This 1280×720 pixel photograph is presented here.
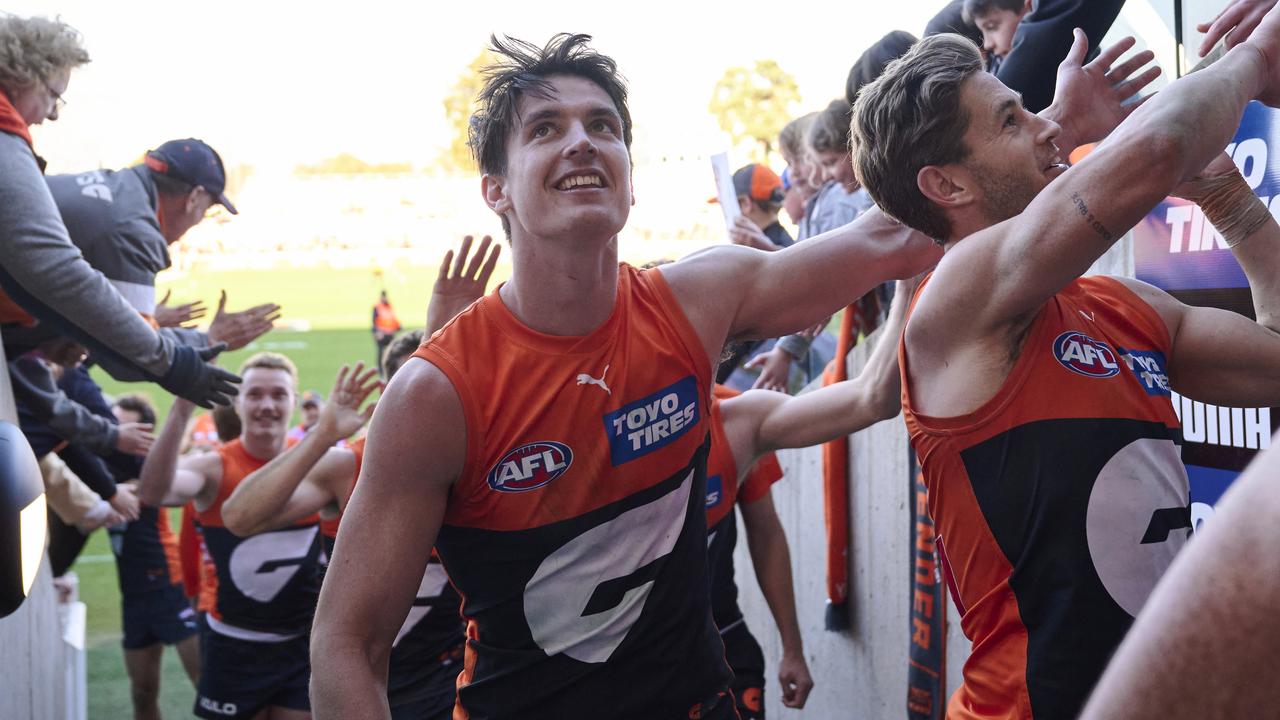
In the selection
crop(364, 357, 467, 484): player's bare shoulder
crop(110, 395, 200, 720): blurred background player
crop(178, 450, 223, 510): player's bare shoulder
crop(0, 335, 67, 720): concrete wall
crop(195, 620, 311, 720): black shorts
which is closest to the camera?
crop(364, 357, 467, 484): player's bare shoulder

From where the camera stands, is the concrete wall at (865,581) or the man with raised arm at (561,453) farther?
the concrete wall at (865,581)

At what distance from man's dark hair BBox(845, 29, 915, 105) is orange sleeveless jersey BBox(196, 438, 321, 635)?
348 cm

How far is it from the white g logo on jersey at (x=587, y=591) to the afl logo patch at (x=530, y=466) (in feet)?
0.54

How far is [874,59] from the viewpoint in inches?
156

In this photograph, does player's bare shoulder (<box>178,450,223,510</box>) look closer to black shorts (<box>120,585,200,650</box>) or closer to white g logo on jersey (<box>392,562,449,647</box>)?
black shorts (<box>120,585,200,650</box>)

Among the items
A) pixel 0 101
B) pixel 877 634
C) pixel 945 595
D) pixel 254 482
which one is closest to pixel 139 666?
pixel 254 482

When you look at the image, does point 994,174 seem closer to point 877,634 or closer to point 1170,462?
point 1170,462

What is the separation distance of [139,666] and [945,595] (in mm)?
5581

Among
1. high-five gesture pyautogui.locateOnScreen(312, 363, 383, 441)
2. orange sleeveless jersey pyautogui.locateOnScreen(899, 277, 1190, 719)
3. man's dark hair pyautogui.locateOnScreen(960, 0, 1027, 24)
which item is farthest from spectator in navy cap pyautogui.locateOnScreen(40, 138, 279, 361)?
orange sleeveless jersey pyautogui.locateOnScreen(899, 277, 1190, 719)

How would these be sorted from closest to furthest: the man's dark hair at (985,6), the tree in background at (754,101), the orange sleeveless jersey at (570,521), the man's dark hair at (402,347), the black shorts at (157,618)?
the orange sleeveless jersey at (570,521), the man's dark hair at (985,6), the man's dark hair at (402,347), the black shorts at (157,618), the tree in background at (754,101)

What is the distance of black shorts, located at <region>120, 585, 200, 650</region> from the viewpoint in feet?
23.9

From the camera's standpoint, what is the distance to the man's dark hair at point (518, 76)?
8.93ft

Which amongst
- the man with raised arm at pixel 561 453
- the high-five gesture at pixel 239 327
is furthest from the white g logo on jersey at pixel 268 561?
the man with raised arm at pixel 561 453

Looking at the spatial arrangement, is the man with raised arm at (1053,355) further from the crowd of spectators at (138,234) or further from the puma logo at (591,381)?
the puma logo at (591,381)
